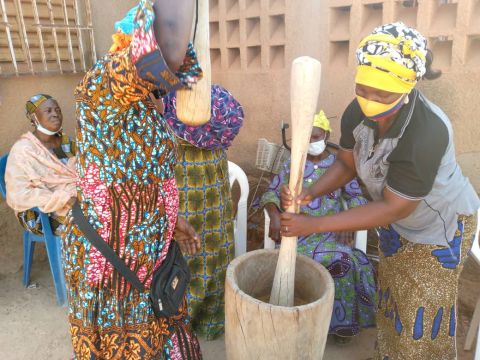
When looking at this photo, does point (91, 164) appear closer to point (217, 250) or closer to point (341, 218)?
point (341, 218)

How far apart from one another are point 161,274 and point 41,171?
1902 millimetres

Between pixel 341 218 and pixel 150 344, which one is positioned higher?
pixel 341 218

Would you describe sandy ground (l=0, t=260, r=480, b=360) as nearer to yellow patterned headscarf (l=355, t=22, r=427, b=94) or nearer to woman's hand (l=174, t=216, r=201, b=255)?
woman's hand (l=174, t=216, r=201, b=255)

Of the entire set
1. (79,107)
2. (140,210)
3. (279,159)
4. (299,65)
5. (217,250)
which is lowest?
(217,250)

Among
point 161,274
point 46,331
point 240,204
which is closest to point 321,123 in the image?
point 240,204

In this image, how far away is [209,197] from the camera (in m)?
2.67

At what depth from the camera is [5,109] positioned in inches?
139

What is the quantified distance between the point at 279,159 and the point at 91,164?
7.45ft

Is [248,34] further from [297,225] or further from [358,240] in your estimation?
[297,225]

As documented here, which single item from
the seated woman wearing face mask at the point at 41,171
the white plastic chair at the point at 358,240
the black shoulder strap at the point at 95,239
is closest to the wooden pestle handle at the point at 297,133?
the black shoulder strap at the point at 95,239

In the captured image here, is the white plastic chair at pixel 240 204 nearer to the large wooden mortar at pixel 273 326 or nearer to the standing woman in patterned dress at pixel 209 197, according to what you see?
the standing woman in patterned dress at pixel 209 197

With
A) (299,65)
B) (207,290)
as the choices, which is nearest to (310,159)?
(207,290)

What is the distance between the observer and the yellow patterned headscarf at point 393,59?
1.48 metres

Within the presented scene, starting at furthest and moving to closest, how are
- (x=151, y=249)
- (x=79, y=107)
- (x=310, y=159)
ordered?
(x=310, y=159), (x=151, y=249), (x=79, y=107)
